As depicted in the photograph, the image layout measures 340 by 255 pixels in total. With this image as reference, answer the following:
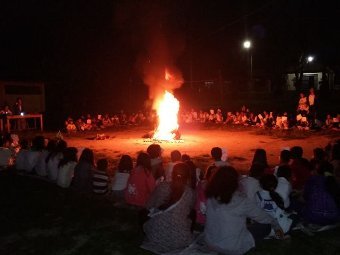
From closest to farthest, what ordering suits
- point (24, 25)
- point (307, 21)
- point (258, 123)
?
point (258, 123) < point (24, 25) < point (307, 21)

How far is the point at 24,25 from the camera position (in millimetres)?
30500

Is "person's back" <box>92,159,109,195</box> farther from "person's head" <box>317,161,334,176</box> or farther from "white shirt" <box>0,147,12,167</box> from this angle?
"white shirt" <box>0,147,12,167</box>

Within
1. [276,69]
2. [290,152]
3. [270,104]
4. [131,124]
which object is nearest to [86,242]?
[290,152]

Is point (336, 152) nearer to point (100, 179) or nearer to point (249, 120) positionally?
point (100, 179)

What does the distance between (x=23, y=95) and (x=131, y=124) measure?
754 centimetres

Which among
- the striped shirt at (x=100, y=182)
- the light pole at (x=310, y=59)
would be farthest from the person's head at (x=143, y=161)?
the light pole at (x=310, y=59)

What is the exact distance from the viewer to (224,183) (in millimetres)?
5168

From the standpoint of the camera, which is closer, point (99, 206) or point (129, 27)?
point (99, 206)

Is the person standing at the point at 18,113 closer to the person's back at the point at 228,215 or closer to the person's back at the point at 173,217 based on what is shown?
the person's back at the point at 173,217

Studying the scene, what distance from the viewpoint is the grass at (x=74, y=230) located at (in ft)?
19.4

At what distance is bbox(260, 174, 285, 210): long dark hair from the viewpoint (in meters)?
6.01

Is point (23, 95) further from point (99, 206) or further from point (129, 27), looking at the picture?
point (99, 206)

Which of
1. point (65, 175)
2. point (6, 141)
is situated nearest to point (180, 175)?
point (65, 175)

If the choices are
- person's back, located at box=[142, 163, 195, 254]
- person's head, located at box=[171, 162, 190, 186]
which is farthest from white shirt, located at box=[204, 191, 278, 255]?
person's head, located at box=[171, 162, 190, 186]
